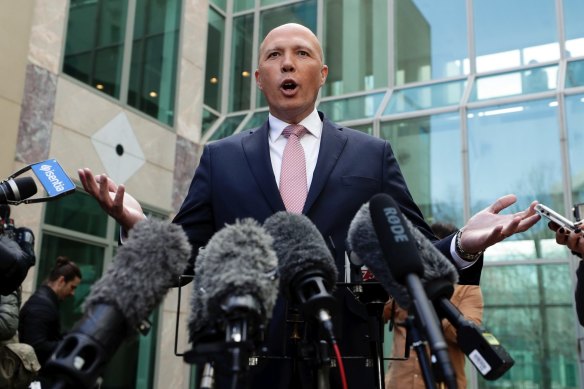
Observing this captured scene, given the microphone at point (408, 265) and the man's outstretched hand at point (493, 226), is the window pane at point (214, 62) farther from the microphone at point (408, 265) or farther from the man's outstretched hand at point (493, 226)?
the microphone at point (408, 265)

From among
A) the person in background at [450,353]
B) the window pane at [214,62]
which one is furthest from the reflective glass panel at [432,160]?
the person in background at [450,353]

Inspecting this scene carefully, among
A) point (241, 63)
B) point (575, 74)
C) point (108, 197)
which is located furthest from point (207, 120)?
point (108, 197)

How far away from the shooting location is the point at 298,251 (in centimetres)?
153

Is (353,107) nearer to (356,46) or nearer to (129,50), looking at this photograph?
(356,46)

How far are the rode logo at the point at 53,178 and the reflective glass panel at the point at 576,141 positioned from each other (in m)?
7.82

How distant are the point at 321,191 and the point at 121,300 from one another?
98 cm

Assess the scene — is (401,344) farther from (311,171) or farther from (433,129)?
(433,129)

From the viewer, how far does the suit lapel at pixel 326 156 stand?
85.6 inches

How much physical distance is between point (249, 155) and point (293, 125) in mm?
207

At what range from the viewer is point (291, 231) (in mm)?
1602

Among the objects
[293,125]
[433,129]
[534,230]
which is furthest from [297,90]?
[433,129]

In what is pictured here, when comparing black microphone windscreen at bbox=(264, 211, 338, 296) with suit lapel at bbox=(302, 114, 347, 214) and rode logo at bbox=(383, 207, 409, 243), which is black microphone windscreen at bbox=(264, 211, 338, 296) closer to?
rode logo at bbox=(383, 207, 409, 243)

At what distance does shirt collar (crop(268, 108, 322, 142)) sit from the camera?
2.41 meters

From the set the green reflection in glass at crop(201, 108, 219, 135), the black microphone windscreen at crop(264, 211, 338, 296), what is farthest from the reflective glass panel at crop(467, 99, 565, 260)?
the black microphone windscreen at crop(264, 211, 338, 296)
